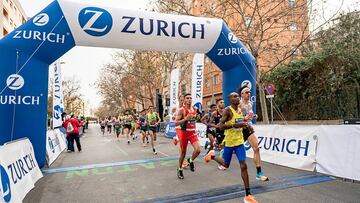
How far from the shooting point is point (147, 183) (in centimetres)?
608

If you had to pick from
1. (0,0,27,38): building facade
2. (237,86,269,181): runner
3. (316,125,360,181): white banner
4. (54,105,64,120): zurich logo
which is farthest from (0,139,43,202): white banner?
(0,0,27,38): building facade

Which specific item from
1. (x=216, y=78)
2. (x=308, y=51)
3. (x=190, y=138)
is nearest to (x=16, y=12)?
(x=216, y=78)

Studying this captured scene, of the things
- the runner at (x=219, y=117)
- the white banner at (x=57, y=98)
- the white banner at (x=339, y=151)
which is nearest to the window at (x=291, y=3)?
the runner at (x=219, y=117)

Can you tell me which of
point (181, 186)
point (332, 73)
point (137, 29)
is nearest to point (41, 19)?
point (137, 29)

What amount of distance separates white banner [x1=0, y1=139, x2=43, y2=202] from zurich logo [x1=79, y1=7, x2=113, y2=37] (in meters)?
3.24

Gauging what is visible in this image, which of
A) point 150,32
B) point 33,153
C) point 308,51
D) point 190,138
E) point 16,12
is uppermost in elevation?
point 16,12

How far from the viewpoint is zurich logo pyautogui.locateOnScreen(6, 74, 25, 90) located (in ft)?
22.1

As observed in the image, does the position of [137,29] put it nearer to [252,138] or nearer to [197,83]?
[252,138]

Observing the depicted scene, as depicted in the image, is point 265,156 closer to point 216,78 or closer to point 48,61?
point 48,61

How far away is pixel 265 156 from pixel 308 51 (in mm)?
14012

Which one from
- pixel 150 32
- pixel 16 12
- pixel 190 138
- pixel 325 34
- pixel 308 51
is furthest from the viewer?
pixel 16 12

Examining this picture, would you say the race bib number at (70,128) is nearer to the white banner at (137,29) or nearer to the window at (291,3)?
the white banner at (137,29)

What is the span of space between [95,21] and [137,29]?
1146 millimetres

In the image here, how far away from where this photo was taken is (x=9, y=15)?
139 feet
